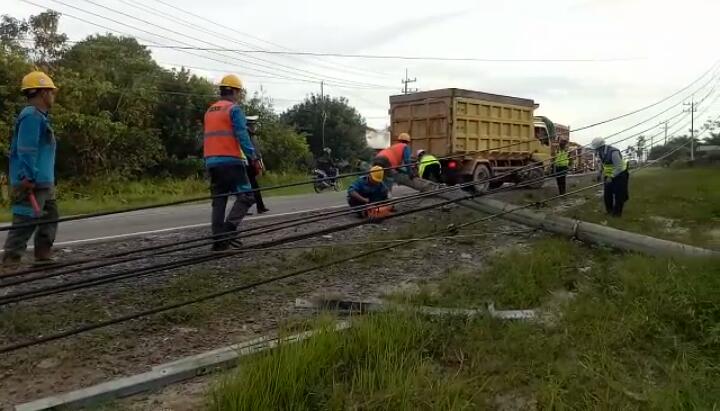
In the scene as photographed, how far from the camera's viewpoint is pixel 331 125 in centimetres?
3944

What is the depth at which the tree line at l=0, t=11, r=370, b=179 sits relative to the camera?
19.5 metres

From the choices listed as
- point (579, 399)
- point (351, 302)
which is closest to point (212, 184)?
point (351, 302)

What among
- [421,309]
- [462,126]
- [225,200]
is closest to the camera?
[421,309]

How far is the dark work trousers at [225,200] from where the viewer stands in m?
5.92

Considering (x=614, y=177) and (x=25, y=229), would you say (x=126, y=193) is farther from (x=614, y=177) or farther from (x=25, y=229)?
(x=614, y=177)

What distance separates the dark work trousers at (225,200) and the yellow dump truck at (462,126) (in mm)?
6661

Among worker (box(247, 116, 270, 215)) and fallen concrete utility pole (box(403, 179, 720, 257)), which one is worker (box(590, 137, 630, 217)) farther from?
worker (box(247, 116, 270, 215))

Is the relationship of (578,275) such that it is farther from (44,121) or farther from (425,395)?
(44,121)

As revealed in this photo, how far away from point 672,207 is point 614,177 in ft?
4.66

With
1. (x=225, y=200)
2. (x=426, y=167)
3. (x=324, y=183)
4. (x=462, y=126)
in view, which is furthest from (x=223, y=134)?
(x=324, y=183)

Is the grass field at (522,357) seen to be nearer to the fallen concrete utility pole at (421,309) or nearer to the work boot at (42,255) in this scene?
the fallen concrete utility pole at (421,309)

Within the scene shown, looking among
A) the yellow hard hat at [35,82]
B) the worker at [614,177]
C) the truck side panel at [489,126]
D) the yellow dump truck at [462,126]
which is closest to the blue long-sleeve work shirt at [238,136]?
the yellow hard hat at [35,82]

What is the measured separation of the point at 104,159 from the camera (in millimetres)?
20906

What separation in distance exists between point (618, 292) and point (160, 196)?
17108mm
